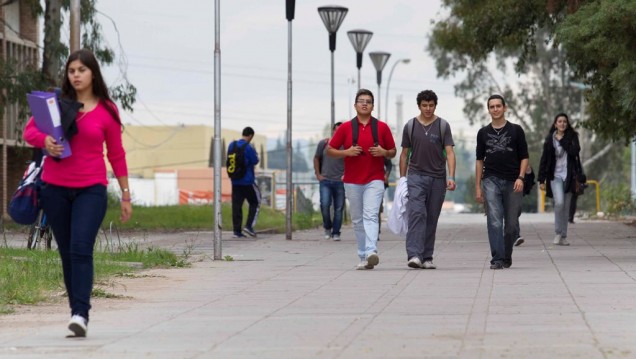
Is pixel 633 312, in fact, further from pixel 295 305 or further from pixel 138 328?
pixel 138 328

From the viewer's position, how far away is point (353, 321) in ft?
34.4

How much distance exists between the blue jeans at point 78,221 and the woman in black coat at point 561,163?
13.2 metres

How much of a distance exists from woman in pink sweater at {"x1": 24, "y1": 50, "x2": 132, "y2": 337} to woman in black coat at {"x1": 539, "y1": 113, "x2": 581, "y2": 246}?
13.0 meters

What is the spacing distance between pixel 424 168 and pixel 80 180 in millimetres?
7080

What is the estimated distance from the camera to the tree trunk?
35594 mm

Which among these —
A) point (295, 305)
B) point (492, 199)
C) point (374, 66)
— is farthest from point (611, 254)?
point (374, 66)

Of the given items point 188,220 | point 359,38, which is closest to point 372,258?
point 188,220

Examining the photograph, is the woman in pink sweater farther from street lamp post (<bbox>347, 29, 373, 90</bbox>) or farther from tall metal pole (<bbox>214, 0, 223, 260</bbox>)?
street lamp post (<bbox>347, 29, 373, 90</bbox>)

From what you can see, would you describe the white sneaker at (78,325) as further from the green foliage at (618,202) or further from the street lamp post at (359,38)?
the green foliage at (618,202)

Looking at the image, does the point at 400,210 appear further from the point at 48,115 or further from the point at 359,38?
the point at 359,38

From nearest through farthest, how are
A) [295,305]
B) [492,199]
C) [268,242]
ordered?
[295,305] → [492,199] → [268,242]

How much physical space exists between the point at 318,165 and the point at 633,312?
14944mm

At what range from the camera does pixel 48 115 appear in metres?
9.62

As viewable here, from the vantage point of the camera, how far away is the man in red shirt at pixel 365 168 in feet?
53.5
